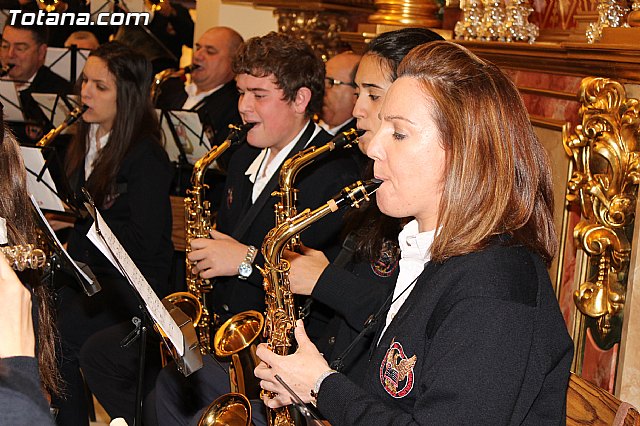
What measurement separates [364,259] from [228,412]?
0.59 metres

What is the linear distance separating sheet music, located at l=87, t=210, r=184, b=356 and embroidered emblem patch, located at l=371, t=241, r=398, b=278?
2.36 ft

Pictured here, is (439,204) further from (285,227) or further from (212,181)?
(212,181)

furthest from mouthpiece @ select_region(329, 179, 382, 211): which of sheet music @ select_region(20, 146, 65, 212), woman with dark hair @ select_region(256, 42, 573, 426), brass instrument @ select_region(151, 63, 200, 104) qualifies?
brass instrument @ select_region(151, 63, 200, 104)

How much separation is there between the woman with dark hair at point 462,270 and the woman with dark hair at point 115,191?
1.73 metres

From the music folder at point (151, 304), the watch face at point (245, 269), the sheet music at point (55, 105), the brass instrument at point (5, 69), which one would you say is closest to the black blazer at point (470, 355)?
the music folder at point (151, 304)

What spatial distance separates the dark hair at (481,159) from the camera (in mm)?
1742

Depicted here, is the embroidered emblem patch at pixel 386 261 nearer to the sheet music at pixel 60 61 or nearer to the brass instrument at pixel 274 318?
the brass instrument at pixel 274 318

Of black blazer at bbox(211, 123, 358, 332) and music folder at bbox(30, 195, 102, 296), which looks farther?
black blazer at bbox(211, 123, 358, 332)

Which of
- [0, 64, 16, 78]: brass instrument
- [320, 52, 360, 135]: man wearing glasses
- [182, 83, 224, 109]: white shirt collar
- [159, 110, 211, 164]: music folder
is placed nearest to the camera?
[320, 52, 360, 135]: man wearing glasses

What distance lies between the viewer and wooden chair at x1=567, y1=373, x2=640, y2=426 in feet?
5.58

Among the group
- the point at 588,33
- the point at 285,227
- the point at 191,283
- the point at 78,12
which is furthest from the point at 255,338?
the point at 78,12

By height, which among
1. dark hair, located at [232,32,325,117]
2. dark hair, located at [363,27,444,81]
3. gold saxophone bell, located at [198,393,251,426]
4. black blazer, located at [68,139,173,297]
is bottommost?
gold saxophone bell, located at [198,393,251,426]

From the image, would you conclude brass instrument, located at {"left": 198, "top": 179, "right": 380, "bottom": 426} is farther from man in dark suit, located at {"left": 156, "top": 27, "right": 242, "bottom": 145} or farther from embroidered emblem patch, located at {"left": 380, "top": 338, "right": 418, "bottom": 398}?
man in dark suit, located at {"left": 156, "top": 27, "right": 242, "bottom": 145}

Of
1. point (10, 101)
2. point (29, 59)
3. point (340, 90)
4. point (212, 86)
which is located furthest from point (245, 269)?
A: point (29, 59)
